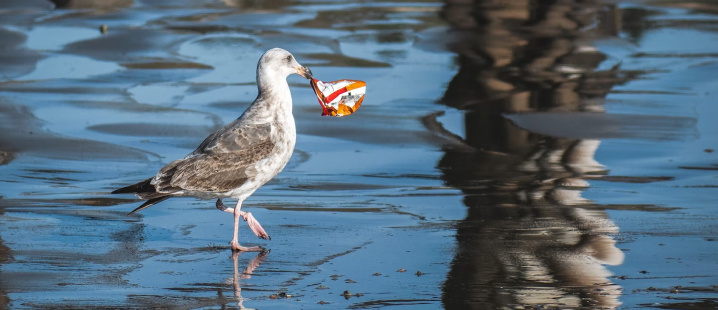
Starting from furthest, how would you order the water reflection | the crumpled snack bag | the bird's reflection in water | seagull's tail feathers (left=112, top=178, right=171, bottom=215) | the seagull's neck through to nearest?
the crumpled snack bag, the seagull's neck, seagull's tail feathers (left=112, top=178, right=171, bottom=215), the water reflection, the bird's reflection in water

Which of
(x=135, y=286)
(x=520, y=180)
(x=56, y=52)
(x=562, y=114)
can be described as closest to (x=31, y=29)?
(x=56, y=52)

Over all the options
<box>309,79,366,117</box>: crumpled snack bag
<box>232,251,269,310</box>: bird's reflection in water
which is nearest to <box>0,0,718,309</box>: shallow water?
<box>232,251,269,310</box>: bird's reflection in water

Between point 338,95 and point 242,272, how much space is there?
6.17 ft

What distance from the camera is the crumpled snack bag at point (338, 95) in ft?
25.8

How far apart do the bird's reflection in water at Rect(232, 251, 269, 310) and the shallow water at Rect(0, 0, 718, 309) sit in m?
0.03

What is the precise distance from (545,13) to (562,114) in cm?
834

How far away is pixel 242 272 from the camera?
21.8ft

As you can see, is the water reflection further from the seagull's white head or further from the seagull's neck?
the seagull's white head

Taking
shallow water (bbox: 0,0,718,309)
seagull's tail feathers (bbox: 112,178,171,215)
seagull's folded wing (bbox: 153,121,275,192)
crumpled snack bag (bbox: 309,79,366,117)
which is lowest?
shallow water (bbox: 0,0,718,309)

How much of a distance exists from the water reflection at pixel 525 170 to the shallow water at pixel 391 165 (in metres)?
0.03

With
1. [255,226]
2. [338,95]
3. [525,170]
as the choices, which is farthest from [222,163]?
[525,170]

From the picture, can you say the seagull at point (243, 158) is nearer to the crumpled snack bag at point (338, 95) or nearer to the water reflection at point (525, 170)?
the crumpled snack bag at point (338, 95)

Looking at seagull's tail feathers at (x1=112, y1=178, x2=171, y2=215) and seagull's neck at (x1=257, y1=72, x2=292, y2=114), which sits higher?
seagull's neck at (x1=257, y1=72, x2=292, y2=114)

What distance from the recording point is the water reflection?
6258mm
